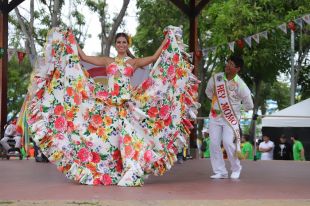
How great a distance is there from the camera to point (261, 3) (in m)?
25.2

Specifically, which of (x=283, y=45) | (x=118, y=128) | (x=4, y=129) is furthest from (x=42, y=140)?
(x=283, y=45)

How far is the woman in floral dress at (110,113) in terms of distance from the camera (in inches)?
305

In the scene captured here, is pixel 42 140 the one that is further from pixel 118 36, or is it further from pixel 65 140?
pixel 118 36

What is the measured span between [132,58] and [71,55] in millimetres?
775

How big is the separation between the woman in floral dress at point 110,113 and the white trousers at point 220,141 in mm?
651

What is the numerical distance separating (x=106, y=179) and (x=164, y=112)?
1151mm

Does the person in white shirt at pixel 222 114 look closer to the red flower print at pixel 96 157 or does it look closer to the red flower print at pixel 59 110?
the red flower print at pixel 96 157

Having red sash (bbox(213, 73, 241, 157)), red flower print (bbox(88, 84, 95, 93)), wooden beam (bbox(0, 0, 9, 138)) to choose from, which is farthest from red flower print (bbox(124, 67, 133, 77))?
wooden beam (bbox(0, 0, 9, 138))

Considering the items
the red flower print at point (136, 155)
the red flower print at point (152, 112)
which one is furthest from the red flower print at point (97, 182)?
the red flower print at point (152, 112)

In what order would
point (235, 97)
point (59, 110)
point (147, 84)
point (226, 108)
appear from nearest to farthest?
point (59, 110) → point (147, 84) → point (226, 108) → point (235, 97)

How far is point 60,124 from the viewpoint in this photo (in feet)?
25.9

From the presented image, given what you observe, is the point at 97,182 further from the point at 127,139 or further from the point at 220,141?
the point at 220,141

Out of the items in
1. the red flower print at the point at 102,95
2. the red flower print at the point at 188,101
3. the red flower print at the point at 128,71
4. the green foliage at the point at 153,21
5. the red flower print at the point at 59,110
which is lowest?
the red flower print at the point at 59,110

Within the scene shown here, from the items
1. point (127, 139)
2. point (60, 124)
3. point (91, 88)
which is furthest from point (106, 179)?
point (91, 88)
